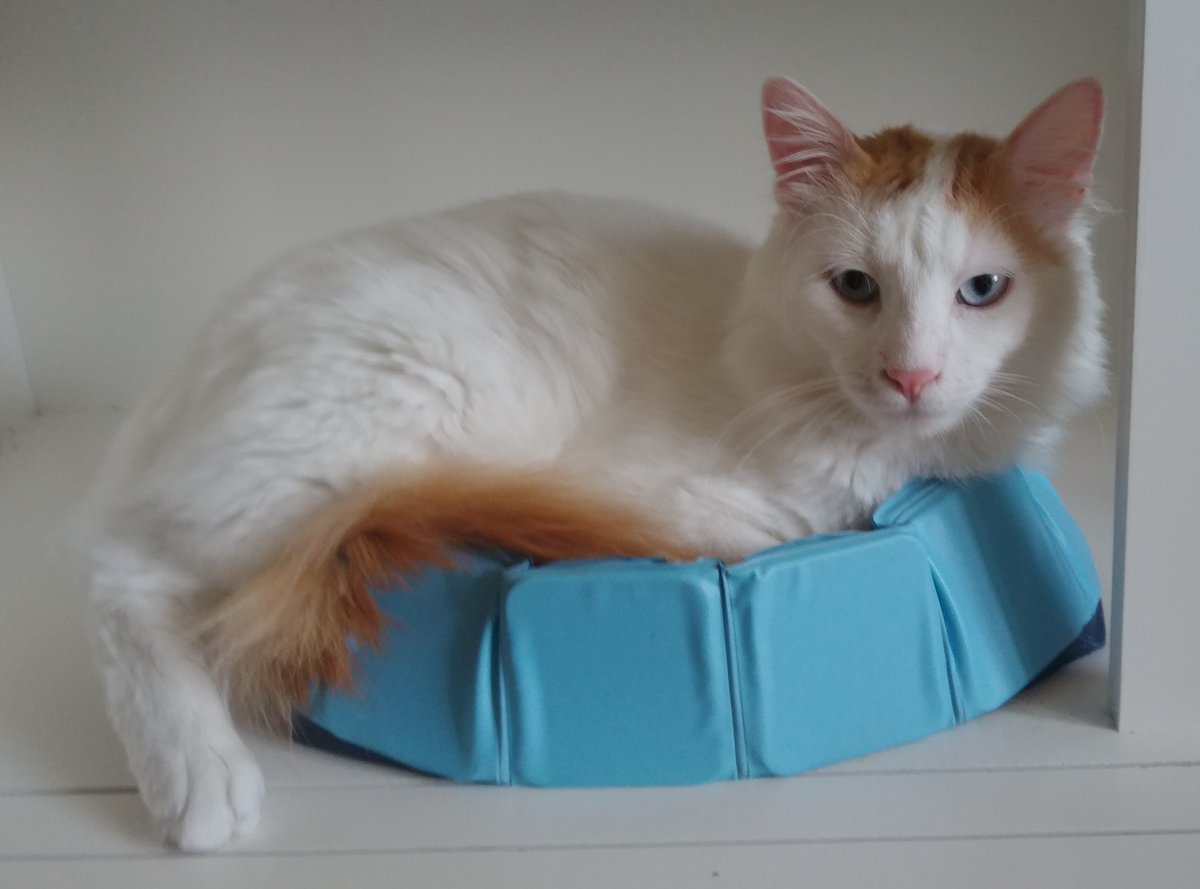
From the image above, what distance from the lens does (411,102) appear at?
1.75 meters

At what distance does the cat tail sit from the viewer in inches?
36.8

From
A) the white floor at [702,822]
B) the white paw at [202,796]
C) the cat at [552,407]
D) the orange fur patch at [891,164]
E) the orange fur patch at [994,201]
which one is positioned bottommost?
the white floor at [702,822]

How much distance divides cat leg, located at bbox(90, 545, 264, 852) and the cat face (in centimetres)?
65

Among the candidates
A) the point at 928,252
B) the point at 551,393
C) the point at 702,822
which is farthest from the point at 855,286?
the point at 702,822

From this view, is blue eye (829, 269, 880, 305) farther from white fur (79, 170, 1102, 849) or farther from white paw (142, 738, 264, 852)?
white paw (142, 738, 264, 852)

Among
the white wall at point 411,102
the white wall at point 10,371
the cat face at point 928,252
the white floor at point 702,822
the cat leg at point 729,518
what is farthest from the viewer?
the white wall at point 10,371

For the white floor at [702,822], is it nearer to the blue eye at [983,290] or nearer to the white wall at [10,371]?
the blue eye at [983,290]

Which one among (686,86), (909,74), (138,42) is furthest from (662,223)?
(138,42)

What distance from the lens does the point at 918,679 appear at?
0.96m

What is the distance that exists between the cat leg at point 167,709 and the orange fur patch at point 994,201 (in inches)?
32.2

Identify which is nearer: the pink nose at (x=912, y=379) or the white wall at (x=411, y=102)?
the pink nose at (x=912, y=379)

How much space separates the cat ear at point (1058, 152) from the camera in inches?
35.9

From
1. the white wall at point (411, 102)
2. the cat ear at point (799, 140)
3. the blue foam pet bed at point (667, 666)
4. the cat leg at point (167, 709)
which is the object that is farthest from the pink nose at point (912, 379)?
the white wall at point (411, 102)

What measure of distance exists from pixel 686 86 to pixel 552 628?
113 centimetres
